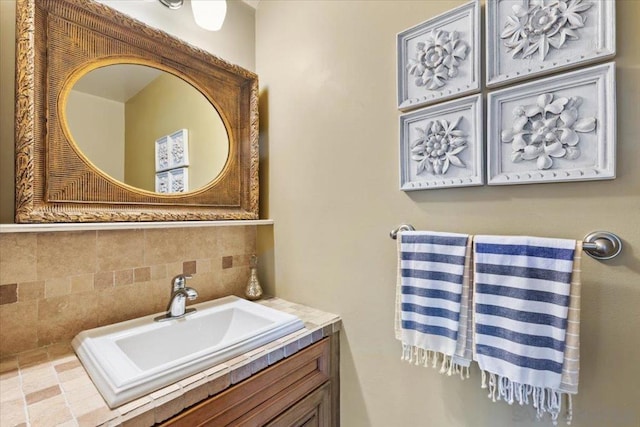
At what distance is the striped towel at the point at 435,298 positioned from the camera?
2.78 ft

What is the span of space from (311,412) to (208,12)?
1722 mm

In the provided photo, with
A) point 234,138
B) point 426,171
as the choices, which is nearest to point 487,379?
point 426,171

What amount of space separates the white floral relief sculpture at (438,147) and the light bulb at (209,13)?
1.04m

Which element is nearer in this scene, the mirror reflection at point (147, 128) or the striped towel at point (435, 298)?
the striped towel at point (435, 298)

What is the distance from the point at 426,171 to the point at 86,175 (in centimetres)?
114

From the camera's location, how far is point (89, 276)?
101cm

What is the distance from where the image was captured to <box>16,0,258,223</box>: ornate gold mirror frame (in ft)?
2.75

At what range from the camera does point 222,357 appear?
0.83m

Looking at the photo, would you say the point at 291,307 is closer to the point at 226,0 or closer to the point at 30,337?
the point at 30,337

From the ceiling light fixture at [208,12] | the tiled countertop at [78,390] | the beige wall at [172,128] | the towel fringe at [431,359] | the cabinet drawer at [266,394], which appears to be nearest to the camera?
the tiled countertop at [78,390]

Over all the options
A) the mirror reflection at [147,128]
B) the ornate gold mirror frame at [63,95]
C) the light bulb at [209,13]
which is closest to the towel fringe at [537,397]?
the ornate gold mirror frame at [63,95]

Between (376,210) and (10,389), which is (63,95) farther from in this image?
(376,210)

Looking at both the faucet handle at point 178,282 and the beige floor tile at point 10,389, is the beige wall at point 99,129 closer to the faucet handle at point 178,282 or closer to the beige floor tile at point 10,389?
the faucet handle at point 178,282

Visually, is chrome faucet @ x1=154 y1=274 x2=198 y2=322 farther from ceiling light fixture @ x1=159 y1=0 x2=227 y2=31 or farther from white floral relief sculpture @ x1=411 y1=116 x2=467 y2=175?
ceiling light fixture @ x1=159 y1=0 x2=227 y2=31
